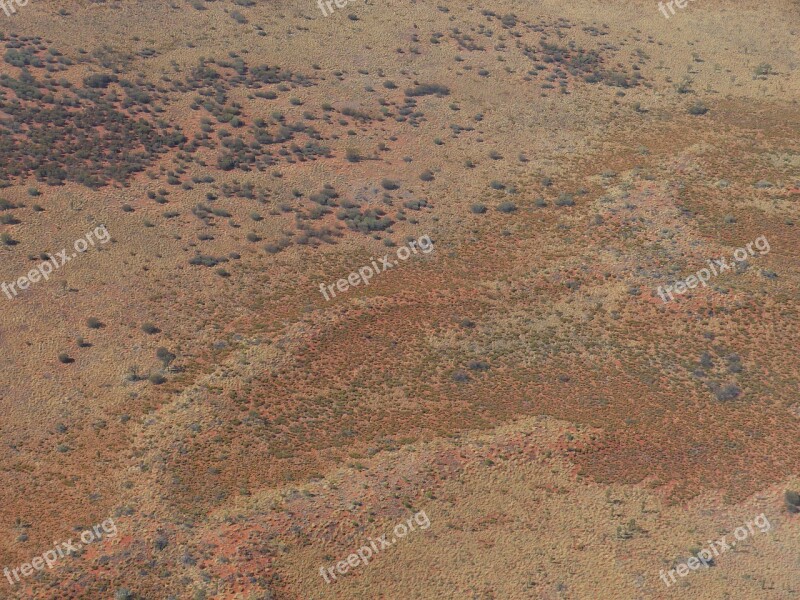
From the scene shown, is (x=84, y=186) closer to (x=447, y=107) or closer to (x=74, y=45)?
(x=74, y=45)

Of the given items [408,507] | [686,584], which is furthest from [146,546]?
[686,584]

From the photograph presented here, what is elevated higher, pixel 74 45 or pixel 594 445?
pixel 74 45

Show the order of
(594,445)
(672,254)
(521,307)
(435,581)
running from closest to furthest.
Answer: (435,581) → (594,445) → (521,307) → (672,254)

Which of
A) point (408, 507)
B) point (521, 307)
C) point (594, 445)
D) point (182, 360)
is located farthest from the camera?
point (521, 307)

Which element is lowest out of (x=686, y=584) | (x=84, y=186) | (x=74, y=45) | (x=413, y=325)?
(x=686, y=584)

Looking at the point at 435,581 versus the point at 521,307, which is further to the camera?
the point at 521,307

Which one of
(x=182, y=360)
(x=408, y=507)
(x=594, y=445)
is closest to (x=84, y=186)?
(x=182, y=360)
